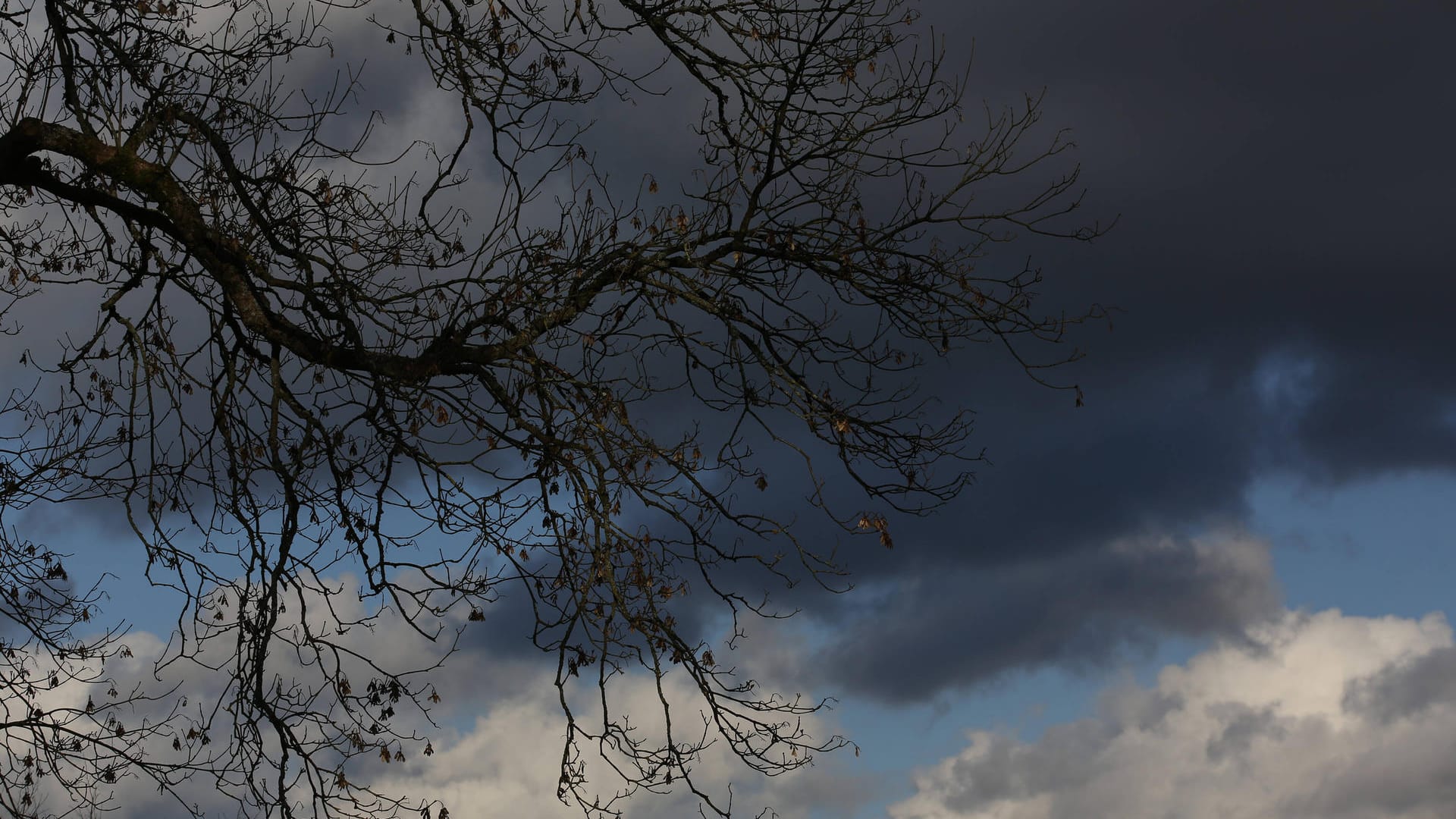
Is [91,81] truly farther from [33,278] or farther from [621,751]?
[621,751]

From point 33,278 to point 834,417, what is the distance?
565cm

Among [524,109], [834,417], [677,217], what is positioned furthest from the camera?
[524,109]

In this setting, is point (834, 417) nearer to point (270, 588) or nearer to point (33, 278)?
point (270, 588)

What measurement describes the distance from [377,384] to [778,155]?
9.95 ft

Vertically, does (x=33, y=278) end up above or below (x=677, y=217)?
above

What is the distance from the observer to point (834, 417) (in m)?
7.50

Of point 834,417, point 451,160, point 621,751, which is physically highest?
point 451,160

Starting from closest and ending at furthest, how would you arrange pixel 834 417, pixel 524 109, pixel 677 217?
pixel 834 417, pixel 677 217, pixel 524 109

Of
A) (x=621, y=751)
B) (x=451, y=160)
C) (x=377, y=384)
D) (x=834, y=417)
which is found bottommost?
(x=621, y=751)

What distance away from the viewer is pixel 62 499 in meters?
8.92

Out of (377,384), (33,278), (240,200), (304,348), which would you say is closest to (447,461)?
(377,384)

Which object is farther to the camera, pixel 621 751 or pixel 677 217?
pixel 677 217

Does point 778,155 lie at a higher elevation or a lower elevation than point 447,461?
higher

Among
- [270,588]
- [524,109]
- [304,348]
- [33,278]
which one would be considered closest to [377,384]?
[304,348]
